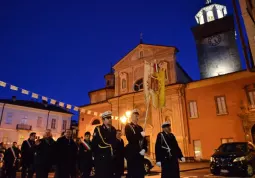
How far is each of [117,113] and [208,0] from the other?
29.7 meters

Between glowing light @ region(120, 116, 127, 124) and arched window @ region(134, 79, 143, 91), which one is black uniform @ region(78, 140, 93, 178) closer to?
glowing light @ region(120, 116, 127, 124)

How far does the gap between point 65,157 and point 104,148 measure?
3478 mm

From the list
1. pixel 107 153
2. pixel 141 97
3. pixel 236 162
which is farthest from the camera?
pixel 141 97

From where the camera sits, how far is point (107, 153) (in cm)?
460

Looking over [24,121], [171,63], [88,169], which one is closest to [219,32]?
[171,63]

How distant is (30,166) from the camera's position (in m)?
9.26

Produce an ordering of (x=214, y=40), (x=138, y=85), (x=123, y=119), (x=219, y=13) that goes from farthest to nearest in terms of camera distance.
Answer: (x=219, y=13)
(x=214, y=40)
(x=138, y=85)
(x=123, y=119)

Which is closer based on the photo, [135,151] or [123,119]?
[135,151]

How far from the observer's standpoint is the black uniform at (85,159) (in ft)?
25.6

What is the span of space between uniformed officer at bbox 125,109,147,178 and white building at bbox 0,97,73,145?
119 ft

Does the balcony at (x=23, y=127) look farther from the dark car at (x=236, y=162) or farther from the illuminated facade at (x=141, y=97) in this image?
the dark car at (x=236, y=162)

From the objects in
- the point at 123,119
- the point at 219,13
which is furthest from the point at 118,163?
the point at 219,13

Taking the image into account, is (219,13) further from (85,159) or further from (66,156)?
(66,156)

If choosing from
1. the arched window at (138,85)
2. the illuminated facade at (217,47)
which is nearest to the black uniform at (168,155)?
the arched window at (138,85)
